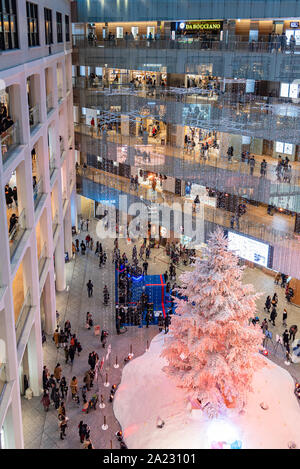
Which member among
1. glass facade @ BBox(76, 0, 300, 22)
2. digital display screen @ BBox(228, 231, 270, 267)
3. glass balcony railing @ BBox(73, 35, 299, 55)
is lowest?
digital display screen @ BBox(228, 231, 270, 267)

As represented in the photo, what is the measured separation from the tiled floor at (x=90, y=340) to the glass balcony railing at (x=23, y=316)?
3.57 m

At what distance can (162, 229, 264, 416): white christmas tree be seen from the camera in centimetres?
1502

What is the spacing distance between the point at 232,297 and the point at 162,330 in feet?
24.8

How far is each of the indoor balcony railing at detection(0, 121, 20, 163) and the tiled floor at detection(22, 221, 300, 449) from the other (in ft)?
29.8

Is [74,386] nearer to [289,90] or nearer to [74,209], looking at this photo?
[289,90]

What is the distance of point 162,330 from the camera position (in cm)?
2202

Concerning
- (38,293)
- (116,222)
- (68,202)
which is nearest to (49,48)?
(68,202)

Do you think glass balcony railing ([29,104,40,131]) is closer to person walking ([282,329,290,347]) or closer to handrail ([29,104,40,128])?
handrail ([29,104,40,128])

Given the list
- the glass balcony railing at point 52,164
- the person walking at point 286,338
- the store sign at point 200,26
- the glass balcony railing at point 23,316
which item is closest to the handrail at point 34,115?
the glass balcony railing at point 52,164

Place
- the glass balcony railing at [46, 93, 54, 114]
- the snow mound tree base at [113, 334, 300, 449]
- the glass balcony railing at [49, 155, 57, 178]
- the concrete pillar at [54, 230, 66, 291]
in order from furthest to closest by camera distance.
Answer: the concrete pillar at [54, 230, 66, 291], the glass balcony railing at [49, 155, 57, 178], the glass balcony railing at [46, 93, 54, 114], the snow mound tree base at [113, 334, 300, 449]

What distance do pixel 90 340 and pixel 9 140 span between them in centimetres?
1044

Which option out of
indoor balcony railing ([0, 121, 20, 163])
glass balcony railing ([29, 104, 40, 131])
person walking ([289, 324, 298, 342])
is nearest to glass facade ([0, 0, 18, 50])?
indoor balcony railing ([0, 121, 20, 163])

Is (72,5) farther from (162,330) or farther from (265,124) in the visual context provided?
(162,330)

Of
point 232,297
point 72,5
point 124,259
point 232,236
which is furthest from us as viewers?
point 72,5
